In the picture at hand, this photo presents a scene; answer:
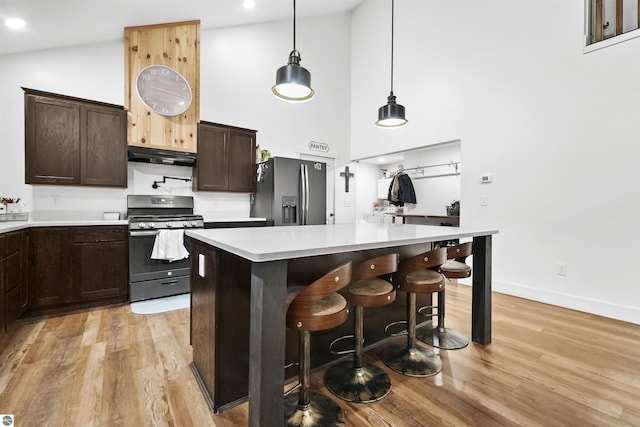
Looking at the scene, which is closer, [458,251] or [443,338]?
[458,251]

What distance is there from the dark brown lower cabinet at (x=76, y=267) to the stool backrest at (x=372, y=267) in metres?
2.90

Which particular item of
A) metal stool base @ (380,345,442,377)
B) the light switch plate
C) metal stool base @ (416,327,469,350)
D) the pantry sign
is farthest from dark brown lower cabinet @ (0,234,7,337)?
the pantry sign

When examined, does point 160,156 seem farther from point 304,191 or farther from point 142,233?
point 304,191

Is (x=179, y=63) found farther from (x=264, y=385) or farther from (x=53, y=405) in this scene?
(x=264, y=385)

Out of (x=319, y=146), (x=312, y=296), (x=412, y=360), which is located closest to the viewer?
(x=312, y=296)

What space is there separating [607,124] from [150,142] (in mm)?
5108

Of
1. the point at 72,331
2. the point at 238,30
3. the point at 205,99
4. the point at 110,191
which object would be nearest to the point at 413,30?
the point at 238,30

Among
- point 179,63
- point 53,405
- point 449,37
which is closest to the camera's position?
point 53,405

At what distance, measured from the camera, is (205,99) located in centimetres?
432

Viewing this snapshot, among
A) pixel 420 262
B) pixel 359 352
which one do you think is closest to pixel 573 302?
pixel 420 262

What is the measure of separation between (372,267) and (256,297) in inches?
25.4

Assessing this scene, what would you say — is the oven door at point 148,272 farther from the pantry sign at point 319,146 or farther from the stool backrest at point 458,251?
the pantry sign at point 319,146

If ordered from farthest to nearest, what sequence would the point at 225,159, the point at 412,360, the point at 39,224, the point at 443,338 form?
the point at 225,159 → the point at 39,224 → the point at 443,338 → the point at 412,360

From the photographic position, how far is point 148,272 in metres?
3.21
